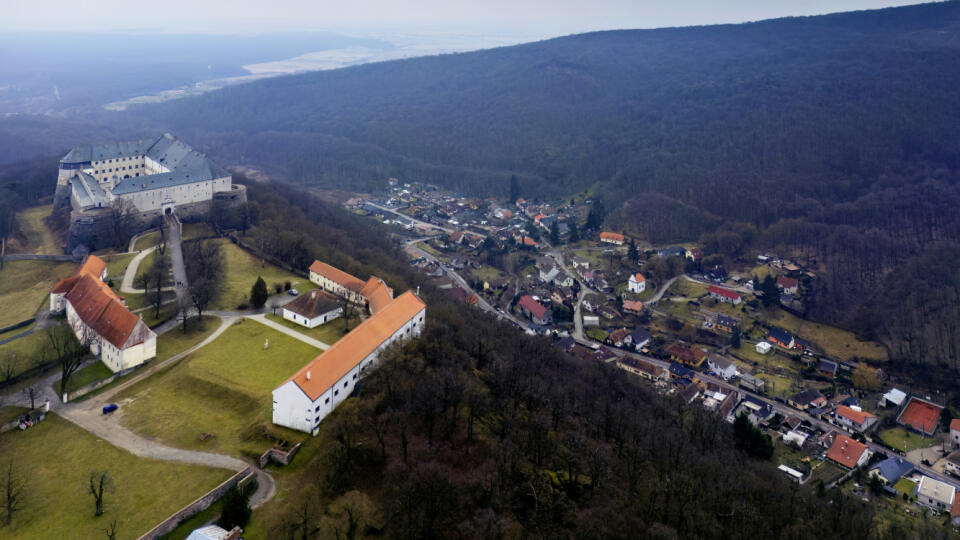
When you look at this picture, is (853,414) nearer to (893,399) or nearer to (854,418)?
(854,418)

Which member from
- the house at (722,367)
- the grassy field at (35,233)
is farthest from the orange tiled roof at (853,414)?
the grassy field at (35,233)

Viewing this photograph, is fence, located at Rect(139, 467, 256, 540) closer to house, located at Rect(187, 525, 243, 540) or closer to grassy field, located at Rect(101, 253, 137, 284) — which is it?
house, located at Rect(187, 525, 243, 540)

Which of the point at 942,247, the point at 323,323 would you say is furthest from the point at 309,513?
the point at 942,247

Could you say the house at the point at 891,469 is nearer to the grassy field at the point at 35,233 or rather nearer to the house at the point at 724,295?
the house at the point at 724,295

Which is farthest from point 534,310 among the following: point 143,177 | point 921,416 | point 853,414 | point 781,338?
point 143,177

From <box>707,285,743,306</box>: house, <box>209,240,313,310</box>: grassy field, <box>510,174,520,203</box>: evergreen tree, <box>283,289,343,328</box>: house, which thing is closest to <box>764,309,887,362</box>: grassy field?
<box>707,285,743,306</box>: house

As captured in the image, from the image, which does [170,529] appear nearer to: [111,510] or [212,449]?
[111,510]

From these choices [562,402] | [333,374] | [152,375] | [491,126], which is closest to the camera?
[333,374]

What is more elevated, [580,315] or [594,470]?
[594,470]
